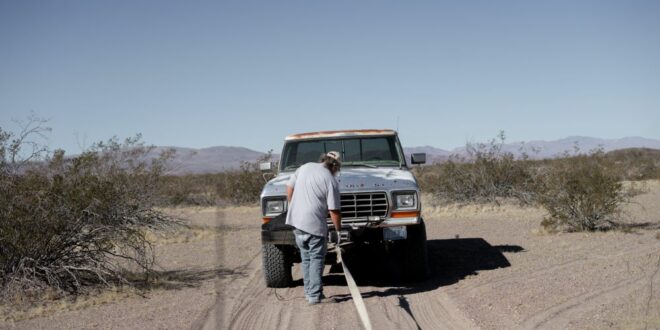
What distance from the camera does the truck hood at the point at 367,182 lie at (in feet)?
25.5

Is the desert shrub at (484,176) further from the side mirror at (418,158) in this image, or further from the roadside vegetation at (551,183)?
the side mirror at (418,158)

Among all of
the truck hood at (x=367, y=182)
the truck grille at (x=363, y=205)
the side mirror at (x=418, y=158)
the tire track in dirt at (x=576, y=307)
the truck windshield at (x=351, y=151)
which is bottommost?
the tire track in dirt at (x=576, y=307)

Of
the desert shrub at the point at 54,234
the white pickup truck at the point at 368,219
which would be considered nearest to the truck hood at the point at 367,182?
the white pickup truck at the point at 368,219

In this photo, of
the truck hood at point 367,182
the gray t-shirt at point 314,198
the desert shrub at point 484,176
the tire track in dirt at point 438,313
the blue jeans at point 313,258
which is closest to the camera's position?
the tire track in dirt at point 438,313

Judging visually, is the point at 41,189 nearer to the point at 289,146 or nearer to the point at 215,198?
the point at 289,146

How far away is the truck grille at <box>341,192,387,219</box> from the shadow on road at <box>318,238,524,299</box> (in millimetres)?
612

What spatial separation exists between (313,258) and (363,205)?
1.17 meters

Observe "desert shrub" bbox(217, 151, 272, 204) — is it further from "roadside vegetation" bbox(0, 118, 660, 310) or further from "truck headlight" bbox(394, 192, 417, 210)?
"truck headlight" bbox(394, 192, 417, 210)

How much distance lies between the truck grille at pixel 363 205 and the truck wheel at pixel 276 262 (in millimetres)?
933

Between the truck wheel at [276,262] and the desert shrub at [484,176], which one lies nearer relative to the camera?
the truck wheel at [276,262]

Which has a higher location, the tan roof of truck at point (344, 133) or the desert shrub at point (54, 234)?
the tan roof of truck at point (344, 133)

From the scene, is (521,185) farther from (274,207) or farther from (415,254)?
(274,207)

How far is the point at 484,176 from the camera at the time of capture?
72.5 ft

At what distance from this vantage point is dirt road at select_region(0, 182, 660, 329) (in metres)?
6.16
